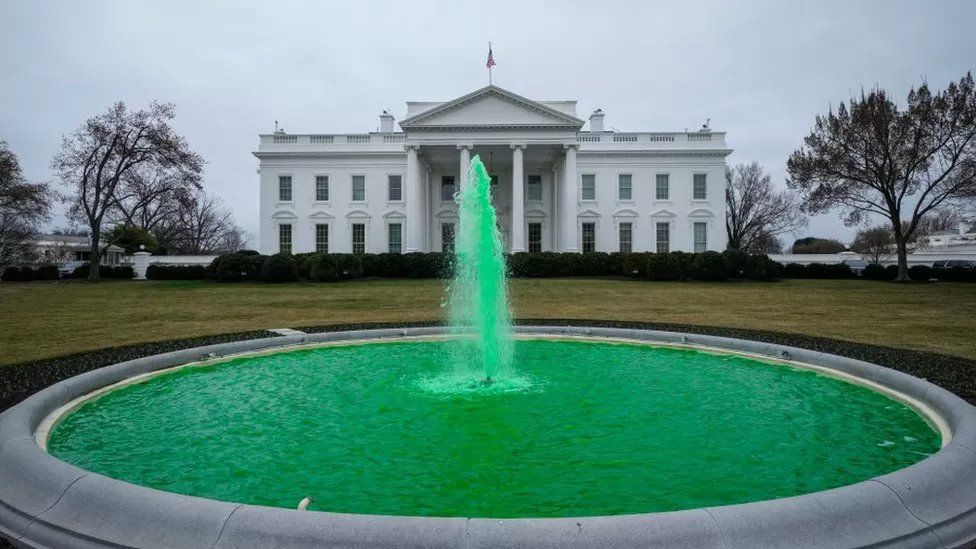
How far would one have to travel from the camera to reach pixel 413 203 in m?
43.0

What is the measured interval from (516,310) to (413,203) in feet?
82.1

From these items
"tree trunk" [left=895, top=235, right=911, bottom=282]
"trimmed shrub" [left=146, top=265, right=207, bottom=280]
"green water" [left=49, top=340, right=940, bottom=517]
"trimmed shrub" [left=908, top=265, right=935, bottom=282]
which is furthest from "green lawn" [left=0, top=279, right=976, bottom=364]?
"trimmed shrub" [left=146, top=265, right=207, bottom=280]

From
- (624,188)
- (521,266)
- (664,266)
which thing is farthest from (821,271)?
(521,266)

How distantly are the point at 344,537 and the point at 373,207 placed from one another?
4667cm

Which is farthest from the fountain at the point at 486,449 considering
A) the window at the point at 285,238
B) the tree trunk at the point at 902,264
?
the window at the point at 285,238

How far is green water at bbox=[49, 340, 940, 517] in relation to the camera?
4707 millimetres

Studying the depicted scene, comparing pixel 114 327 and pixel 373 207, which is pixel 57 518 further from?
pixel 373 207

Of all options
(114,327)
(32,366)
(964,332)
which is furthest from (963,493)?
(114,327)

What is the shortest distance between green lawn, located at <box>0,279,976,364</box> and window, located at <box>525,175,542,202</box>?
1789 centimetres

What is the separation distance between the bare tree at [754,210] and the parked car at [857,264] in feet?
55.6

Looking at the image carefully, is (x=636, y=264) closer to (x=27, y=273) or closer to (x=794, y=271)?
(x=794, y=271)

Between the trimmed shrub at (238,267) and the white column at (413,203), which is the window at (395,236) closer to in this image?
the white column at (413,203)

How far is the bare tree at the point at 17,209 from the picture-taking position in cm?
3834

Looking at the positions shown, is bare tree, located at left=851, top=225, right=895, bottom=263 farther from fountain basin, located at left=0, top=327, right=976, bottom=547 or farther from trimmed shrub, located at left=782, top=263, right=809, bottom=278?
fountain basin, located at left=0, top=327, right=976, bottom=547
